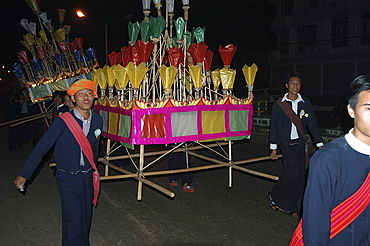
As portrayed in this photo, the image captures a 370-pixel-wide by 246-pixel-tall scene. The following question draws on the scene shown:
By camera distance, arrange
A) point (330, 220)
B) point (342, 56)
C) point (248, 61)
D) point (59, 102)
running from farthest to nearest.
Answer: point (248, 61) < point (342, 56) < point (59, 102) < point (330, 220)

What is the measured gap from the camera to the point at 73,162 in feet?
11.7

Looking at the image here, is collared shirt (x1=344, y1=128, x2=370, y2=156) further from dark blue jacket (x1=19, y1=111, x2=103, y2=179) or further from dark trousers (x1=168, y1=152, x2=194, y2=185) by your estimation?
dark trousers (x1=168, y1=152, x2=194, y2=185)

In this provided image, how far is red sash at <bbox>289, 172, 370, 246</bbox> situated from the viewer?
194cm

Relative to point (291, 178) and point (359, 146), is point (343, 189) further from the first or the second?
point (291, 178)

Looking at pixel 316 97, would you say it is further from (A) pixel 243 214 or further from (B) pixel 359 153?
(B) pixel 359 153

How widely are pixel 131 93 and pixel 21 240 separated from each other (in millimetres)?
2405

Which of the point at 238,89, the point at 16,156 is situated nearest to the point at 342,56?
the point at 238,89

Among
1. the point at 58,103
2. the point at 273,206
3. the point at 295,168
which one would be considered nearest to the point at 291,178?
the point at 295,168

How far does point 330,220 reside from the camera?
1938mm

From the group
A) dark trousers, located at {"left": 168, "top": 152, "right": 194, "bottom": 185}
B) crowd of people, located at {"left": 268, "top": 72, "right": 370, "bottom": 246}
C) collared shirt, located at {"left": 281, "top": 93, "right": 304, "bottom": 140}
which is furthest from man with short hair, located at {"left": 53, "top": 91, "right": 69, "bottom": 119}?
crowd of people, located at {"left": 268, "top": 72, "right": 370, "bottom": 246}

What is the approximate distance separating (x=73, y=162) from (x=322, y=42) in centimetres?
2845

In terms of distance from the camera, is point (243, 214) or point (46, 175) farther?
point (46, 175)

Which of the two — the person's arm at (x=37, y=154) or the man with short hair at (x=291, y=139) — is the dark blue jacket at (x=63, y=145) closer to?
the person's arm at (x=37, y=154)

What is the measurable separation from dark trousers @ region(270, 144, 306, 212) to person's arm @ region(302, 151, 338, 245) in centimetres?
313
